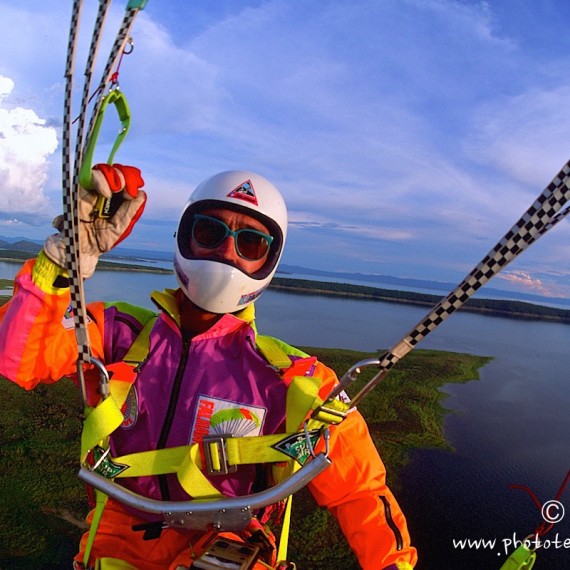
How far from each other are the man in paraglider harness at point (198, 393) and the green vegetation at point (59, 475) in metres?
4.99

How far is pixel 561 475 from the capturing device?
14.4m

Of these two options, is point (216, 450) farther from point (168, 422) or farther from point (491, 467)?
point (491, 467)

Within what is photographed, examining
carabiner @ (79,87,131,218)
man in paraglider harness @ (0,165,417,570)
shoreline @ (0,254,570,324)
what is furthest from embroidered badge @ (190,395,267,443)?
shoreline @ (0,254,570,324)

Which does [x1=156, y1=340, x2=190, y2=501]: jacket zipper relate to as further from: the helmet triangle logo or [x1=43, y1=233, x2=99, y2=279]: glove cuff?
the helmet triangle logo

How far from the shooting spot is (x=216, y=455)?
85.7 inches

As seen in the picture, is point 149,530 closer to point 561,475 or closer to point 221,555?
point 221,555

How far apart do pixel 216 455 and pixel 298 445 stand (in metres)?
0.41

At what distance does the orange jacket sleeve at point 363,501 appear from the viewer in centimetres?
223

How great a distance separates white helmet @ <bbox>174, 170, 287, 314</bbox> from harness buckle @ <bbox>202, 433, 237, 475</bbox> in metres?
0.68

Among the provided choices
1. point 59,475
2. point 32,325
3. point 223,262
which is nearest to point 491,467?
point 59,475

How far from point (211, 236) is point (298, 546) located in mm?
7123

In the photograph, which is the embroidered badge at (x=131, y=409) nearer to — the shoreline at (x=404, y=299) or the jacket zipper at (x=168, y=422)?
the jacket zipper at (x=168, y=422)

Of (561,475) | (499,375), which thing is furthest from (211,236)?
(499,375)

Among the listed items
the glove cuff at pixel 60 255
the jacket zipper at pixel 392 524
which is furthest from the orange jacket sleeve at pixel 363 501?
the glove cuff at pixel 60 255
